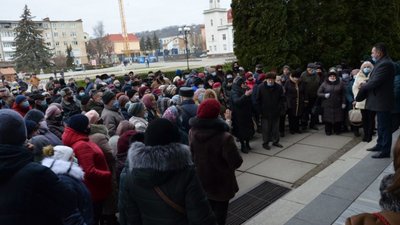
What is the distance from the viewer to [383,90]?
5.92 meters

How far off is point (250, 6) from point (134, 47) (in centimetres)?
11565

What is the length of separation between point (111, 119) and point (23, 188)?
142 inches

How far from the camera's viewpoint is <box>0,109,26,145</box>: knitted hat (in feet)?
8.04

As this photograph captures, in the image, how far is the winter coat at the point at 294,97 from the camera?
913 centimetres

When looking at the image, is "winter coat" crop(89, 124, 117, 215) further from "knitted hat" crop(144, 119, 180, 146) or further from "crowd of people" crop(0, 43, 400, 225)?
"knitted hat" crop(144, 119, 180, 146)

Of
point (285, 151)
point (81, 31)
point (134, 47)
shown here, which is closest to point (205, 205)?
point (285, 151)

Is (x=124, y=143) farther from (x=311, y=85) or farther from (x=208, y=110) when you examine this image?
(x=311, y=85)

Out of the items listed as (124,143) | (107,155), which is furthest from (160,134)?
(107,155)

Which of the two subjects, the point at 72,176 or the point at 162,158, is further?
the point at 72,176

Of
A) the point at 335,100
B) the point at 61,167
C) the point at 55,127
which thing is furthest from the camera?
the point at 335,100

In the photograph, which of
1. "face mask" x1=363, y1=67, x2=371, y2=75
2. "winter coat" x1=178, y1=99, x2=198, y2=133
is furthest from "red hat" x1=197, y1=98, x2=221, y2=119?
"face mask" x1=363, y1=67, x2=371, y2=75

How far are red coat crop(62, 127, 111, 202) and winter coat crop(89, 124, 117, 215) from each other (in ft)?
→ 0.99

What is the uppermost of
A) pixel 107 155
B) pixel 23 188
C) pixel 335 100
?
pixel 23 188

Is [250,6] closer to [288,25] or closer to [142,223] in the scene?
[288,25]
